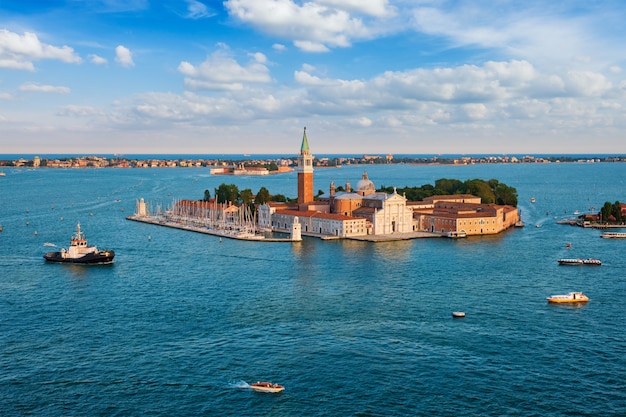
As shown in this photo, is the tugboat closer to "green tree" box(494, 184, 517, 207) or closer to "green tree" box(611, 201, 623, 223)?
"green tree" box(611, 201, 623, 223)

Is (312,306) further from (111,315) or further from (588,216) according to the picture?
(588,216)

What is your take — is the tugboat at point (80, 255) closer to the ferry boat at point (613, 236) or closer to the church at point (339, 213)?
the church at point (339, 213)

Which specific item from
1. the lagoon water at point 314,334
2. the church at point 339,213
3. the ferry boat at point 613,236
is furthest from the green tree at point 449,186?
the lagoon water at point 314,334

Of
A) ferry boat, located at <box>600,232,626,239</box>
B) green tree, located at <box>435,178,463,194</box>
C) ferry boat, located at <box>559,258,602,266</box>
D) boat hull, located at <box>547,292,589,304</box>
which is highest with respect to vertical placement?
green tree, located at <box>435,178,463,194</box>

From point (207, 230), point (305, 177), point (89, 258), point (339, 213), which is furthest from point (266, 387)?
point (305, 177)

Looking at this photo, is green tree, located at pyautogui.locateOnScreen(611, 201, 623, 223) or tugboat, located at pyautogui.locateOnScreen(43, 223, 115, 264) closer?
tugboat, located at pyautogui.locateOnScreen(43, 223, 115, 264)

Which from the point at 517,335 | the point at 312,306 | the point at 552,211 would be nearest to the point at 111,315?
the point at 312,306

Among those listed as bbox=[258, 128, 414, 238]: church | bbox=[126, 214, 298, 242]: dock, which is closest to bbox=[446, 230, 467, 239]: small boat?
bbox=[258, 128, 414, 238]: church
